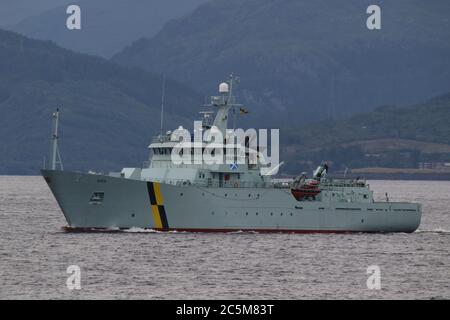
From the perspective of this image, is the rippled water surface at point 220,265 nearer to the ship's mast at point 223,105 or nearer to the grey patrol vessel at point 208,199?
the grey patrol vessel at point 208,199

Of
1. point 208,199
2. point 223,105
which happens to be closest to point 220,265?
point 208,199

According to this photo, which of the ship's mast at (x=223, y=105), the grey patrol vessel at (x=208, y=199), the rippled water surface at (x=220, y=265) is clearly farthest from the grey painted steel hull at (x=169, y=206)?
the ship's mast at (x=223, y=105)

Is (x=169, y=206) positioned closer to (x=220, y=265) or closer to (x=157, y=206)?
(x=157, y=206)

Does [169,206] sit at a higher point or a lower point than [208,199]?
lower

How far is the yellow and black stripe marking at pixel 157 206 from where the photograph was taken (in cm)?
6438

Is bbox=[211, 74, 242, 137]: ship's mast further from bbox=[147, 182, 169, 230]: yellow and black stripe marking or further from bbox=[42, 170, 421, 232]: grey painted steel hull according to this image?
bbox=[147, 182, 169, 230]: yellow and black stripe marking

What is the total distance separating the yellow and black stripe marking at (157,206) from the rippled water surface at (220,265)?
60cm

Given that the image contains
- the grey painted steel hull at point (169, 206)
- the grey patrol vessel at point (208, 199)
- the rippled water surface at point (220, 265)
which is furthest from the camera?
the grey patrol vessel at point (208, 199)

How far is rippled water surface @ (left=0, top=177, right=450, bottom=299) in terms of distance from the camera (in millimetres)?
48006

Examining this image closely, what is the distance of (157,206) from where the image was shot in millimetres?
64750

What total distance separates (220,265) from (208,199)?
411 inches
